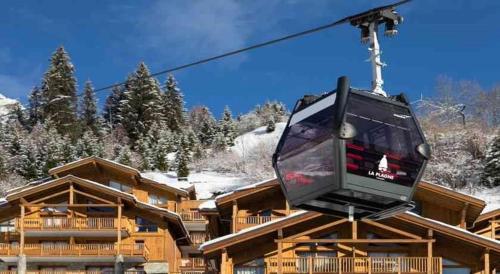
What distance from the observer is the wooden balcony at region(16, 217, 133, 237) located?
4675cm

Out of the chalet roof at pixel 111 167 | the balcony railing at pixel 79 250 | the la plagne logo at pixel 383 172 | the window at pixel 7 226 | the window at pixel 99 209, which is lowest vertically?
the balcony railing at pixel 79 250

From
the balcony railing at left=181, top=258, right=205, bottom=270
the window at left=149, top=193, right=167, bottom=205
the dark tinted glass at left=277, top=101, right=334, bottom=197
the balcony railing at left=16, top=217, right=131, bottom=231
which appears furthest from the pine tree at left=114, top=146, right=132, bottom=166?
the dark tinted glass at left=277, top=101, right=334, bottom=197

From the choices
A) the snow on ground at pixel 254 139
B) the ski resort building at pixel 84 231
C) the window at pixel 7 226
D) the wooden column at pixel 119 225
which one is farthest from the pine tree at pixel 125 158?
the wooden column at pixel 119 225

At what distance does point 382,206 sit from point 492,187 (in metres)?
59.3

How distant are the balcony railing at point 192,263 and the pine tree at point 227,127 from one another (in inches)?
2092

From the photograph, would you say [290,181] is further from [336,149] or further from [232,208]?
[232,208]

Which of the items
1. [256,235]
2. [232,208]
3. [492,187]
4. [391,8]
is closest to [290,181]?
[391,8]

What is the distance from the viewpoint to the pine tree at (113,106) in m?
113

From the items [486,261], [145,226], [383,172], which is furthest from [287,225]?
[383,172]

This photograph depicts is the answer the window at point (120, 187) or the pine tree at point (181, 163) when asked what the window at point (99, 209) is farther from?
the pine tree at point (181, 163)

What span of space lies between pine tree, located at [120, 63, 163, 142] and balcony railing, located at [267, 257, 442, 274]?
2878 inches

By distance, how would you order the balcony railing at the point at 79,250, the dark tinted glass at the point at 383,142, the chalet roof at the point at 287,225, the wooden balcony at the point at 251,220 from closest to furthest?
the dark tinted glass at the point at 383,142 < the chalet roof at the point at 287,225 < the wooden balcony at the point at 251,220 < the balcony railing at the point at 79,250

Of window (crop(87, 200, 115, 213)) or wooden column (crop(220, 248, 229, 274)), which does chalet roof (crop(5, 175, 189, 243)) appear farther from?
wooden column (crop(220, 248, 229, 274))

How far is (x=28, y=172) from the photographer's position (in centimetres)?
8212
